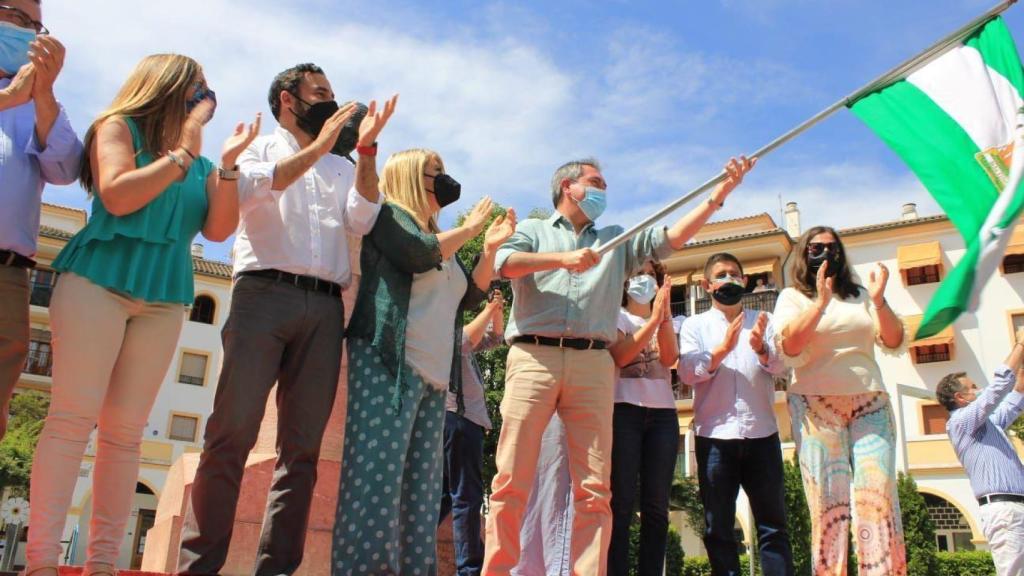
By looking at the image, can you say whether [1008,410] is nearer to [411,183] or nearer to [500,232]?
[500,232]

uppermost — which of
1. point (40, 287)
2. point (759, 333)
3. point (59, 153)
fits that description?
point (40, 287)

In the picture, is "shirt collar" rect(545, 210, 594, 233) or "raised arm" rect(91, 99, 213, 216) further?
"shirt collar" rect(545, 210, 594, 233)

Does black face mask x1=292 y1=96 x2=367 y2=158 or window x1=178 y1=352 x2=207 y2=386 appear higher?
window x1=178 y1=352 x2=207 y2=386

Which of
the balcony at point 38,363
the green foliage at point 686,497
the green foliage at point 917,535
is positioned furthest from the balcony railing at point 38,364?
the green foliage at point 917,535

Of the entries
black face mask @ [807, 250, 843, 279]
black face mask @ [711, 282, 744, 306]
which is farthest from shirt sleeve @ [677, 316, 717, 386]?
black face mask @ [807, 250, 843, 279]

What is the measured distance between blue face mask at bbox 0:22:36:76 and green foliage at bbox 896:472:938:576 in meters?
22.3

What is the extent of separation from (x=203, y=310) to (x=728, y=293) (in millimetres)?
42275

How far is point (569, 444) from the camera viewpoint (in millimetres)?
4664

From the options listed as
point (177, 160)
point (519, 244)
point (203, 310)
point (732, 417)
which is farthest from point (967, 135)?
point (203, 310)

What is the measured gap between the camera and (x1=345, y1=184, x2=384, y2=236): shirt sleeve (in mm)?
4184

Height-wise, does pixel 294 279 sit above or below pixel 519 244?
below

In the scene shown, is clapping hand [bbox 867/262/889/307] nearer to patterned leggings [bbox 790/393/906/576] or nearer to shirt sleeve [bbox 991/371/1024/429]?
patterned leggings [bbox 790/393/906/576]

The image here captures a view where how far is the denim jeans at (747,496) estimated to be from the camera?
16.8ft

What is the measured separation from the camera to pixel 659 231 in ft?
16.6
